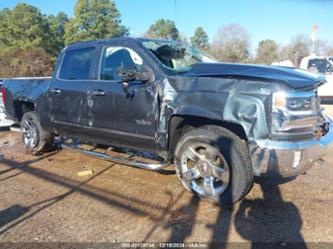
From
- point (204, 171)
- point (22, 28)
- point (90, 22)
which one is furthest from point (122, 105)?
point (22, 28)

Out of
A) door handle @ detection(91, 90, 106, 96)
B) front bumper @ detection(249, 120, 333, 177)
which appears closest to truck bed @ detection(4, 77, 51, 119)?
door handle @ detection(91, 90, 106, 96)

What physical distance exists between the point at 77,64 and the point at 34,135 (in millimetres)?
1880

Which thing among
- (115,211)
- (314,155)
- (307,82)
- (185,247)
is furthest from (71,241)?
(307,82)

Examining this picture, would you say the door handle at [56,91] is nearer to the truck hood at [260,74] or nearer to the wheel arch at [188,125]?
the wheel arch at [188,125]

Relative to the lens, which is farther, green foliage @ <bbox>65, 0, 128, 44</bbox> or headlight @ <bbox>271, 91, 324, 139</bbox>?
green foliage @ <bbox>65, 0, 128, 44</bbox>

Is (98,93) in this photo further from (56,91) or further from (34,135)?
(34,135)

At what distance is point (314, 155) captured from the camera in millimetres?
3807

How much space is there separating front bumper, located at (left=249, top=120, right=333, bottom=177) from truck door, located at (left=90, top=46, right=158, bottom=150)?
1.37 meters

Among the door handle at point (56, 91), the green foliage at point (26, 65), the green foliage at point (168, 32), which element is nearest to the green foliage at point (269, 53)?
the green foliage at point (168, 32)

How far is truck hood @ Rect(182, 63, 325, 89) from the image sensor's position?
3684 millimetres

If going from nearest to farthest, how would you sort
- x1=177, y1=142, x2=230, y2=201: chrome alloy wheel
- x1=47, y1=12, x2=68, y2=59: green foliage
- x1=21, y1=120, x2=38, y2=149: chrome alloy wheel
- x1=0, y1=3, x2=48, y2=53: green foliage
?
x1=177, y1=142, x2=230, y2=201: chrome alloy wheel, x1=21, y1=120, x2=38, y2=149: chrome alloy wheel, x1=0, y1=3, x2=48, y2=53: green foliage, x1=47, y1=12, x2=68, y2=59: green foliage

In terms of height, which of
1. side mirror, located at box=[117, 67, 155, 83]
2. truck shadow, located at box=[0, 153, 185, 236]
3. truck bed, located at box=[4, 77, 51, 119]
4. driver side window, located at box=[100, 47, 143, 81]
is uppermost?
driver side window, located at box=[100, 47, 143, 81]

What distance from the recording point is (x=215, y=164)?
4141mm

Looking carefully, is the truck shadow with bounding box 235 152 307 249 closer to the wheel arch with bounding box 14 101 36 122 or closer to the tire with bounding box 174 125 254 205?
the tire with bounding box 174 125 254 205
